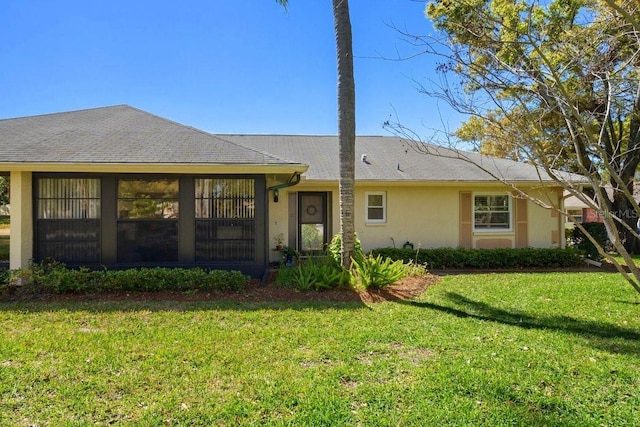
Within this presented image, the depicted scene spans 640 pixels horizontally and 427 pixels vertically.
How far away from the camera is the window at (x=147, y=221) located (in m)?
8.27

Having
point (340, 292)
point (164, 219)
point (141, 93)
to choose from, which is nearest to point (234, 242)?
point (164, 219)

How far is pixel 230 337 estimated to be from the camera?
16.1 ft

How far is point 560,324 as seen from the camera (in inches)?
218

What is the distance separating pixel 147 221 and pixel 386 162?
8.36 meters

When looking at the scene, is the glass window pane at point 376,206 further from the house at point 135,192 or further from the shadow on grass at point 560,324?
the shadow on grass at point 560,324

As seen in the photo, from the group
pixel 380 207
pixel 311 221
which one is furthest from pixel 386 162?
pixel 311 221

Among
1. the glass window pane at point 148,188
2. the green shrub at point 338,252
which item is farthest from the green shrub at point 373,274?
the glass window pane at point 148,188

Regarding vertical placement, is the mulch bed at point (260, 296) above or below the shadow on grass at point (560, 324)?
above

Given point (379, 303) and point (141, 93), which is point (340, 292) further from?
point (141, 93)

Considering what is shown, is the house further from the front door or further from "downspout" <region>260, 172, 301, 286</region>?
the front door

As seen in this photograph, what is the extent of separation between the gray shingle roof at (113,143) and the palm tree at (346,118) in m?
1.54

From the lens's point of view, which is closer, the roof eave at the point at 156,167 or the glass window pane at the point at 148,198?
the roof eave at the point at 156,167

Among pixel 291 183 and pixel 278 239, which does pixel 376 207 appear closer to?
pixel 278 239

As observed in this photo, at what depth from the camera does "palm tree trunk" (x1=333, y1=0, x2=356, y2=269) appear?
7906mm
